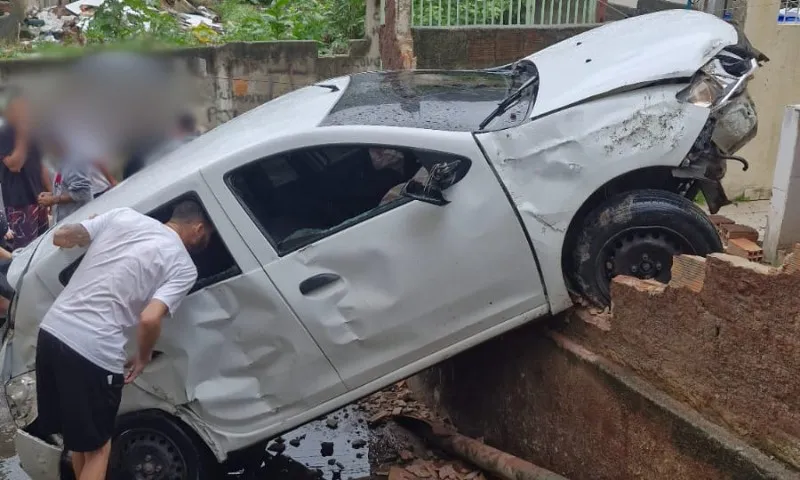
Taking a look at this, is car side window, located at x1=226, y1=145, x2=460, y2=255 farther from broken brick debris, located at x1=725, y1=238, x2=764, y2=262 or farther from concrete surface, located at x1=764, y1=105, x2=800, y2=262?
concrete surface, located at x1=764, y1=105, x2=800, y2=262

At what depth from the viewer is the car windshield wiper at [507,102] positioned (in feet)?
12.8

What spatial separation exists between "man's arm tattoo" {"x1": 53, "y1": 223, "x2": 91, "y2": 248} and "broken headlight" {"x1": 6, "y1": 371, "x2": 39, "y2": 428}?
67cm

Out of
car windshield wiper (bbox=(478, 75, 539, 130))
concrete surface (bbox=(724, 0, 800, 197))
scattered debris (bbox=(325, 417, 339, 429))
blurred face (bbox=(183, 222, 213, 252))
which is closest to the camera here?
blurred face (bbox=(183, 222, 213, 252))

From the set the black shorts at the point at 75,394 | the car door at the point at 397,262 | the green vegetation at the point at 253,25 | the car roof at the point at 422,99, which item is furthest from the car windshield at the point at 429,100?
the green vegetation at the point at 253,25

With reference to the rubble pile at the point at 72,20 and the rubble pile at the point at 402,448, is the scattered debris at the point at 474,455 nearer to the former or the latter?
the rubble pile at the point at 402,448

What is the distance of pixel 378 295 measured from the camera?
3797 mm

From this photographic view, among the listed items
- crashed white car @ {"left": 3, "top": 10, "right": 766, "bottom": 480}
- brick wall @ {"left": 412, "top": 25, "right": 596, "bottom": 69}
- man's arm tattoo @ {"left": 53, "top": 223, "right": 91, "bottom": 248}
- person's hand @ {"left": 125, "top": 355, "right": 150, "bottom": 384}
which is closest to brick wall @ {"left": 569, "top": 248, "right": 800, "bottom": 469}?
crashed white car @ {"left": 3, "top": 10, "right": 766, "bottom": 480}

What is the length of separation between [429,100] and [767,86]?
5090 mm

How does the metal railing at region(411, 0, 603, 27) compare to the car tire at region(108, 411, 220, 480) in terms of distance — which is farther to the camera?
the metal railing at region(411, 0, 603, 27)

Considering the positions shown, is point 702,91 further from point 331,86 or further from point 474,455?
point 474,455

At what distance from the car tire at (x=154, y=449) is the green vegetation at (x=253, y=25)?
20.1 feet

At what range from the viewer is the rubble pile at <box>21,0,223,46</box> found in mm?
10289

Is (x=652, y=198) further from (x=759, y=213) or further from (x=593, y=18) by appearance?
(x=593, y=18)

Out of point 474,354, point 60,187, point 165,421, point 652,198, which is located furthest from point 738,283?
point 60,187
